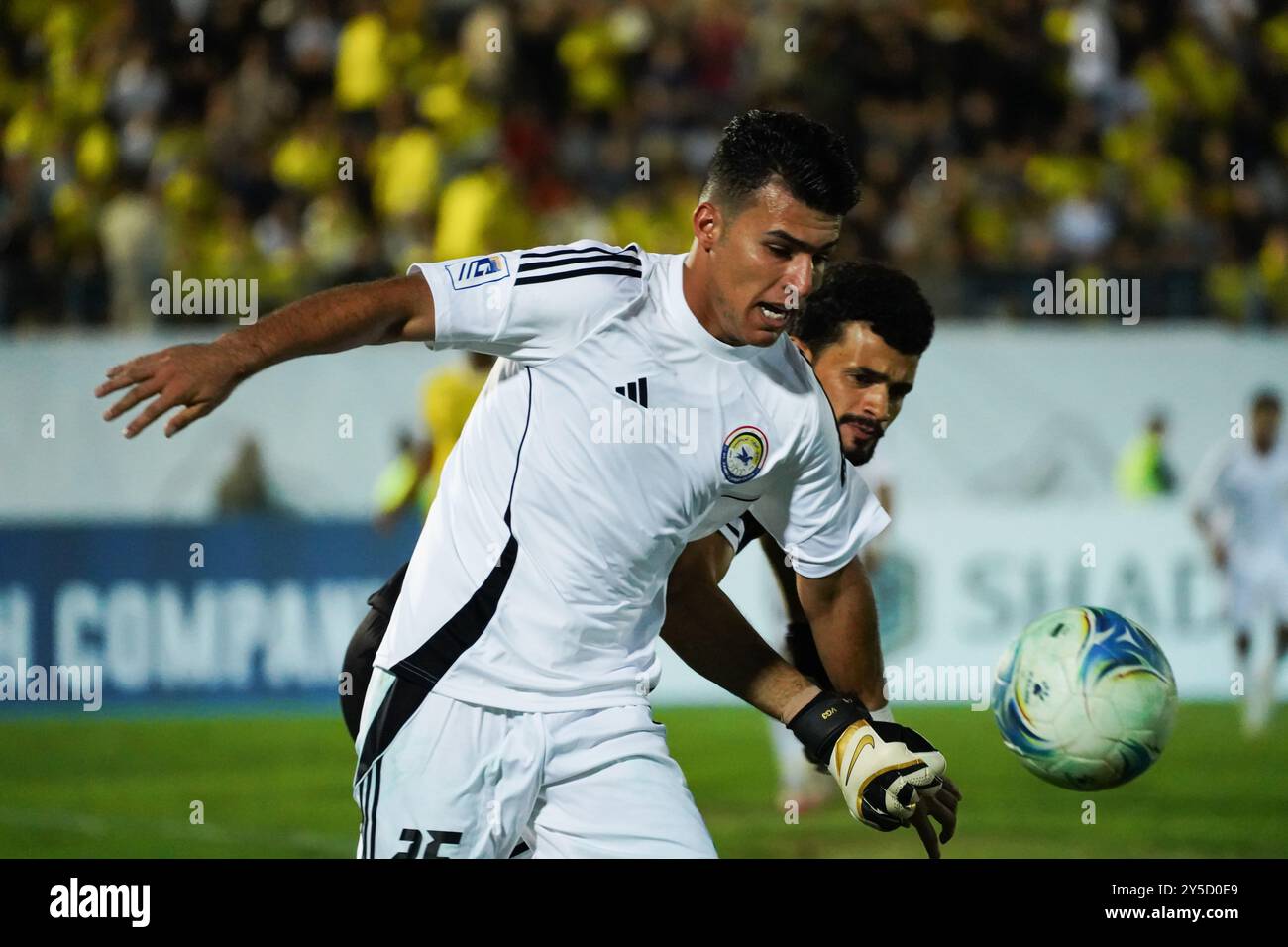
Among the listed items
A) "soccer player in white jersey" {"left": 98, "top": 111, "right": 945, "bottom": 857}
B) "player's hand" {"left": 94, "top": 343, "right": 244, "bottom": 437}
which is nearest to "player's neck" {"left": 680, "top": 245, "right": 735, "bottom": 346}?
"soccer player in white jersey" {"left": 98, "top": 111, "right": 945, "bottom": 857}

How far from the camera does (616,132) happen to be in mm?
13195

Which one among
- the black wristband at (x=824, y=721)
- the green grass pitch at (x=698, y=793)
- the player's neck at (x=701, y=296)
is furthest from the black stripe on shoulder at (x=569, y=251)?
the green grass pitch at (x=698, y=793)

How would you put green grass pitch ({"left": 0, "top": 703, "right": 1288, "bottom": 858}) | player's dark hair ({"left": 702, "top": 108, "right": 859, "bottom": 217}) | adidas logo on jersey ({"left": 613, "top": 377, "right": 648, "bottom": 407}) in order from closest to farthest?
player's dark hair ({"left": 702, "top": 108, "right": 859, "bottom": 217}), adidas logo on jersey ({"left": 613, "top": 377, "right": 648, "bottom": 407}), green grass pitch ({"left": 0, "top": 703, "right": 1288, "bottom": 858})

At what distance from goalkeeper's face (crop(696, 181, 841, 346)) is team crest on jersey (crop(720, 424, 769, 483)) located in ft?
0.70

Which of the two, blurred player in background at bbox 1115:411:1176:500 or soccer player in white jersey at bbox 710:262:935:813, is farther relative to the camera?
blurred player in background at bbox 1115:411:1176:500

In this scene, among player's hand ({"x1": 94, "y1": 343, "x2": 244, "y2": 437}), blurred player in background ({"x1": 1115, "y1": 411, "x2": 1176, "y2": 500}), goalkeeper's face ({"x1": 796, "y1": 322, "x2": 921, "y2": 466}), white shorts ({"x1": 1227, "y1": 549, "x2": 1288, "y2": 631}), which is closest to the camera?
player's hand ({"x1": 94, "y1": 343, "x2": 244, "y2": 437})

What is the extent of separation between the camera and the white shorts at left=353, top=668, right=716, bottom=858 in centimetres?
399

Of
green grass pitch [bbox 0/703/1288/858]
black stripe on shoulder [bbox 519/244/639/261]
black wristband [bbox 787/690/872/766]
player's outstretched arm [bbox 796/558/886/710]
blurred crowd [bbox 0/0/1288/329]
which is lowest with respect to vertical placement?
green grass pitch [bbox 0/703/1288/858]

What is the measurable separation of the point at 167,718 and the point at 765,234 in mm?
8064

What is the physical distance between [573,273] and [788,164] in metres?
0.55

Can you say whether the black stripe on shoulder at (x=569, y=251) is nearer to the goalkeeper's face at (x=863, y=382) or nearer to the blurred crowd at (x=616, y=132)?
the goalkeeper's face at (x=863, y=382)

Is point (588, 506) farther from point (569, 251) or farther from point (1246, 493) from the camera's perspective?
point (1246, 493)

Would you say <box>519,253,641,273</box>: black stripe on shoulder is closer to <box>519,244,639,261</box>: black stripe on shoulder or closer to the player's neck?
<box>519,244,639,261</box>: black stripe on shoulder
